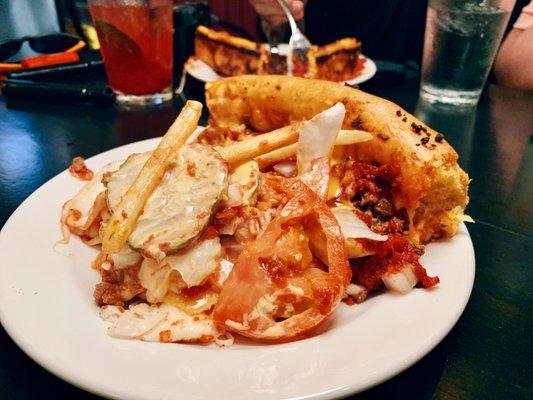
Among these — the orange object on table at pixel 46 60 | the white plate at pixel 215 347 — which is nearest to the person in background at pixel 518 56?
the white plate at pixel 215 347

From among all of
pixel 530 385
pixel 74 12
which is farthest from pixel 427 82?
pixel 74 12

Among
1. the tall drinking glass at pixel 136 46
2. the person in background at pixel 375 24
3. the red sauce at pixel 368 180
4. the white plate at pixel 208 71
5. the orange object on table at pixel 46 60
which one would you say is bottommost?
the person in background at pixel 375 24

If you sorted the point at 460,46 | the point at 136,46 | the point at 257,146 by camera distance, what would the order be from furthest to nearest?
the point at 460,46, the point at 136,46, the point at 257,146

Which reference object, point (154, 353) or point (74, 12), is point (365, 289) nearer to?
point (154, 353)

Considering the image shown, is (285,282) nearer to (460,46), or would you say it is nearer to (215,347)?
(215,347)

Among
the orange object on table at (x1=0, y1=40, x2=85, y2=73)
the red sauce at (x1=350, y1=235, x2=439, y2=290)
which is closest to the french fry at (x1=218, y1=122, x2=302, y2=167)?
the red sauce at (x1=350, y1=235, x2=439, y2=290)

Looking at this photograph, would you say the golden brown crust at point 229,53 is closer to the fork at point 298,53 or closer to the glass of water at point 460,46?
the fork at point 298,53

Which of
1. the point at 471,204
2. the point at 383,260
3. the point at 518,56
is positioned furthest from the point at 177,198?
the point at 518,56
